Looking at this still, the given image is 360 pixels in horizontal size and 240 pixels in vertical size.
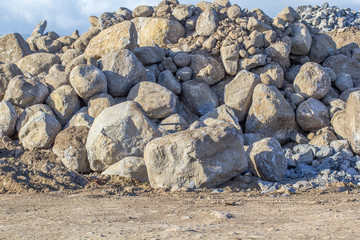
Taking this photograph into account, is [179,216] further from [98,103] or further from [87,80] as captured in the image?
[87,80]

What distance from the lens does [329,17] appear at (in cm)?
2219

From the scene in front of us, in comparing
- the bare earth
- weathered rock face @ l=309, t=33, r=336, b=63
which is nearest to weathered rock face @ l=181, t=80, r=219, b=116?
weathered rock face @ l=309, t=33, r=336, b=63

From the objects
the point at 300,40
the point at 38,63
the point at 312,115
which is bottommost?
the point at 312,115

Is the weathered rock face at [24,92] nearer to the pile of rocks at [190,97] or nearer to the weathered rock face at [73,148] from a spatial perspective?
the pile of rocks at [190,97]

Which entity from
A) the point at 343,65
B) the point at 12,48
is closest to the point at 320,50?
the point at 343,65

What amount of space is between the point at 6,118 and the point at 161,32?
4558mm

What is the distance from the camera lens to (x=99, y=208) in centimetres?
474

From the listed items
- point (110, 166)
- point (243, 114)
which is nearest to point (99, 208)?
point (110, 166)

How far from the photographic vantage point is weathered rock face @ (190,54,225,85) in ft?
31.0

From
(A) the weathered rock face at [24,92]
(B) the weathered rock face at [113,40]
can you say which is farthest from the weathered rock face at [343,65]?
(A) the weathered rock face at [24,92]

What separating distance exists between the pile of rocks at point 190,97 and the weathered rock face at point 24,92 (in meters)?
0.02

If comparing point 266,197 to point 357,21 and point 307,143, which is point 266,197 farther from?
point 357,21

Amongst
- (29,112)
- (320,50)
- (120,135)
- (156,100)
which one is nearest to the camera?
(120,135)

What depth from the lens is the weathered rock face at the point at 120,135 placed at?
6895 millimetres
